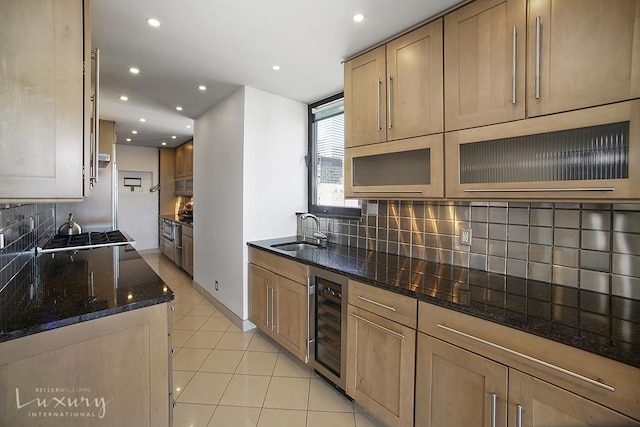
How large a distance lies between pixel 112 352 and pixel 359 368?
1298 millimetres

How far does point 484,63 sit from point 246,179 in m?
2.14

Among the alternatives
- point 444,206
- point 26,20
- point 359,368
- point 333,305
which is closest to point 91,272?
point 26,20

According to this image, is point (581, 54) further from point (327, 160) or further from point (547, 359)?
point (327, 160)

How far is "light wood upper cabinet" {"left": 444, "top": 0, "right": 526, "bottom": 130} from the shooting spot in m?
1.35

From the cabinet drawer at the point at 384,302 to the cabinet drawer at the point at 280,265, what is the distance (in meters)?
0.51

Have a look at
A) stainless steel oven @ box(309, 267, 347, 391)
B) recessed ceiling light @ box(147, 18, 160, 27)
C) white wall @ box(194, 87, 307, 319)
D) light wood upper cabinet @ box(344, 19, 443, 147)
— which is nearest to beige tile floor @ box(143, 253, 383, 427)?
stainless steel oven @ box(309, 267, 347, 391)

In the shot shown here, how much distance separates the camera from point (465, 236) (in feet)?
5.99

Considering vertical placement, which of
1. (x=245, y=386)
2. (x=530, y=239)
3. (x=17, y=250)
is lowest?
(x=245, y=386)

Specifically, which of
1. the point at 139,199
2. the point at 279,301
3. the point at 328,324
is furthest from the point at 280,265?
the point at 139,199

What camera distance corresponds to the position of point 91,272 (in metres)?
1.76

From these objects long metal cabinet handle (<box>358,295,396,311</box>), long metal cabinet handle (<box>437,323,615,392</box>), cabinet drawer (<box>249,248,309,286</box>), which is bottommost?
long metal cabinet handle (<box>437,323,615,392</box>)

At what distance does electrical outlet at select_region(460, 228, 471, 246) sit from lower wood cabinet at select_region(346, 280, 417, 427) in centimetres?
67

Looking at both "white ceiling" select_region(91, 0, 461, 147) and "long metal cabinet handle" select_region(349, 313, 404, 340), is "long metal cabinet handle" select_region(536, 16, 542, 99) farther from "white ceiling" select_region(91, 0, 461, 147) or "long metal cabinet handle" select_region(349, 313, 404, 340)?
"long metal cabinet handle" select_region(349, 313, 404, 340)

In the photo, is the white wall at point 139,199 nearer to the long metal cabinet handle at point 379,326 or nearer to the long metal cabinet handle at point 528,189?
the long metal cabinet handle at point 379,326
